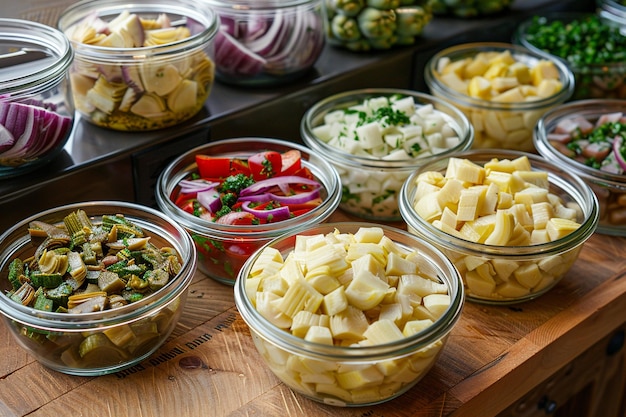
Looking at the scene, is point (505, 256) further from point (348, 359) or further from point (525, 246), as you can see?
point (348, 359)

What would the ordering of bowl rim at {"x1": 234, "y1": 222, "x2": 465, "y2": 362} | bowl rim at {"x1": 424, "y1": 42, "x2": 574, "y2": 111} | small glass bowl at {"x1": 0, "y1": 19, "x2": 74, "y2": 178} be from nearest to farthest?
bowl rim at {"x1": 234, "y1": 222, "x2": 465, "y2": 362} < small glass bowl at {"x1": 0, "y1": 19, "x2": 74, "y2": 178} < bowl rim at {"x1": 424, "y1": 42, "x2": 574, "y2": 111}

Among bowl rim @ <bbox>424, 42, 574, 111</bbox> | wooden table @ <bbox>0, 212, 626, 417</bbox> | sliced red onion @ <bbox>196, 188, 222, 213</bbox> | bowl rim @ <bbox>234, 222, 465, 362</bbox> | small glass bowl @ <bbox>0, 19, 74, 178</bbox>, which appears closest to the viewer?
bowl rim @ <bbox>234, 222, 465, 362</bbox>

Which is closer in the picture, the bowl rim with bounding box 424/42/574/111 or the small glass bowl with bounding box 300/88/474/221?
the small glass bowl with bounding box 300/88/474/221

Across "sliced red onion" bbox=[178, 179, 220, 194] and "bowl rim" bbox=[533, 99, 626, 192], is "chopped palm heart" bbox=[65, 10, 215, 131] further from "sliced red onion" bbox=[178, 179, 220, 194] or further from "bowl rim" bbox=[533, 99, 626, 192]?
→ "bowl rim" bbox=[533, 99, 626, 192]

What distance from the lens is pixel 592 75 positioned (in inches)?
77.2

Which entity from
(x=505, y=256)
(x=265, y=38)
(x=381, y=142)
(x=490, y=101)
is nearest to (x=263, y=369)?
(x=505, y=256)

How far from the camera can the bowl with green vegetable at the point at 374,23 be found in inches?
72.3

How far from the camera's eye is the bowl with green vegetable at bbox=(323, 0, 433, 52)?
72.3 inches

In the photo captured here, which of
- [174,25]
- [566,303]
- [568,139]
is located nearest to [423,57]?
[568,139]

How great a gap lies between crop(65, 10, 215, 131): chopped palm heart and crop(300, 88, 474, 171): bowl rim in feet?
0.86

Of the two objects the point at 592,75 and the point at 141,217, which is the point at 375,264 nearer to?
the point at 141,217

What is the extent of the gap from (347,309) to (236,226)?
301 millimetres

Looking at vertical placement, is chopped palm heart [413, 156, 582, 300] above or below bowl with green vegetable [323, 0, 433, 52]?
below

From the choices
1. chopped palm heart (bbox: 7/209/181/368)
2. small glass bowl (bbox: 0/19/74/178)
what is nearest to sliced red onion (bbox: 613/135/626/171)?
chopped palm heart (bbox: 7/209/181/368)
